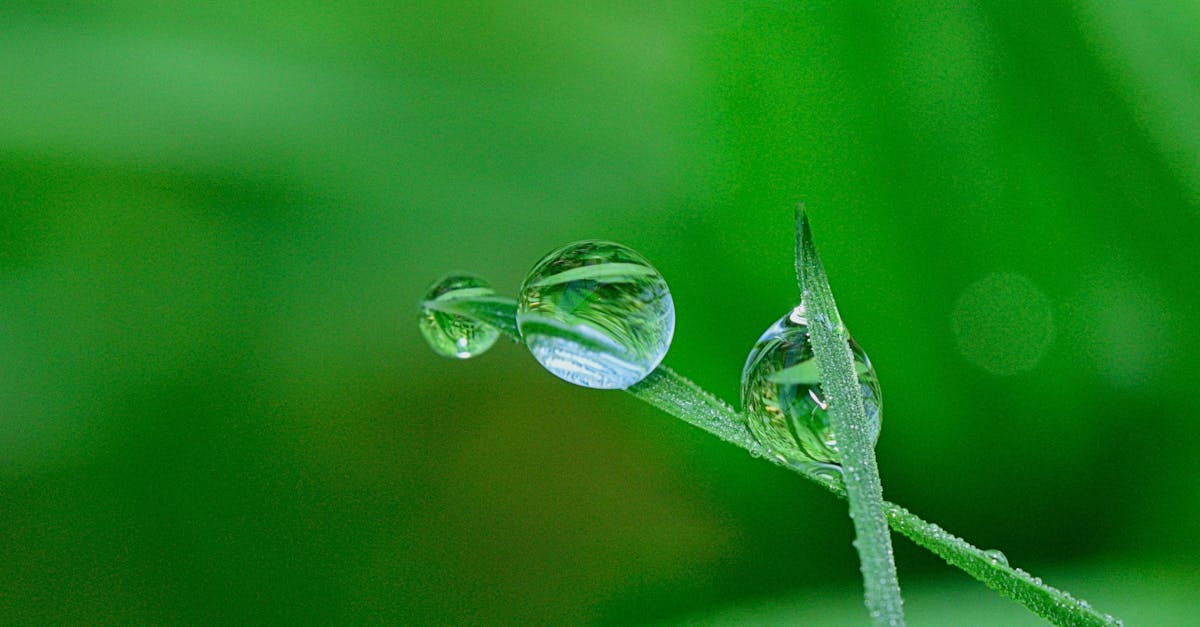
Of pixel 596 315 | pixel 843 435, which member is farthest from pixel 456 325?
pixel 843 435

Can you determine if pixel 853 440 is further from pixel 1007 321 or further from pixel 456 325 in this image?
pixel 1007 321

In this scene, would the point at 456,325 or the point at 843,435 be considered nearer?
the point at 843,435

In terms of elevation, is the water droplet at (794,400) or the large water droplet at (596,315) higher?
the large water droplet at (596,315)

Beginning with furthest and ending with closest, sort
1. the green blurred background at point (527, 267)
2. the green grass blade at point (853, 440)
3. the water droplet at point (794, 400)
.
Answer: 1. the green blurred background at point (527, 267)
2. the water droplet at point (794, 400)
3. the green grass blade at point (853, 440)

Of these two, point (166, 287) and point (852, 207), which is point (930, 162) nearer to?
point (852, 207)

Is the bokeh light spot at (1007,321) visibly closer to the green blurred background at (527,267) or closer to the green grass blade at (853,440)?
the green blurred background at (527,267)

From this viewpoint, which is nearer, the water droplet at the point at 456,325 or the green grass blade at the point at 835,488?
the green grass blade at the point at 835,488

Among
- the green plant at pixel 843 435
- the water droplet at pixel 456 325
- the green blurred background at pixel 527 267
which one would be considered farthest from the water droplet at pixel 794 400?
the green blurred background at pixel 527 267

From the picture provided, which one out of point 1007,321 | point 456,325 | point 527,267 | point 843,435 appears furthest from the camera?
point 527,267
